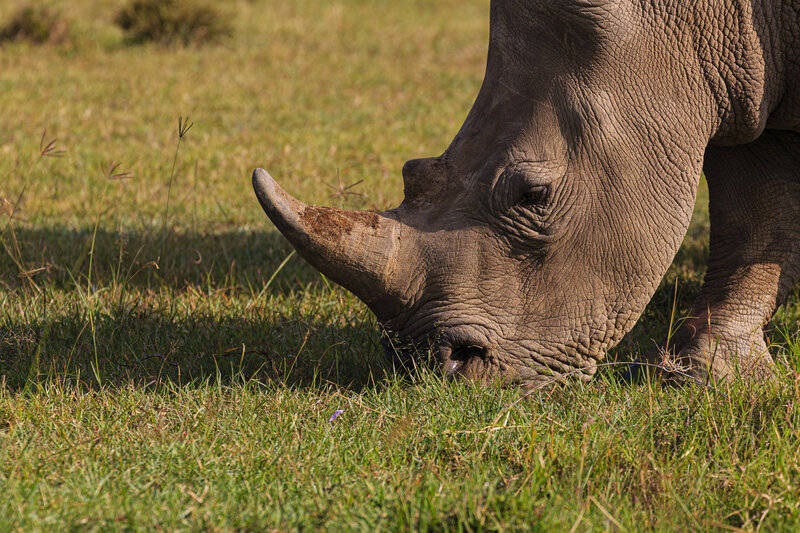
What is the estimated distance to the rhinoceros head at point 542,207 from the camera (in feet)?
11.6

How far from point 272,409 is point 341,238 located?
77cm

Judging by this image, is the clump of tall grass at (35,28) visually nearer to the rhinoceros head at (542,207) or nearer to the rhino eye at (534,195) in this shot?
the rhinoceros head at (542,207)

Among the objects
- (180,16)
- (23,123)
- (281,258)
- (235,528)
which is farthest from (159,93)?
(235,528)

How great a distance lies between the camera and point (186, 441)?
3.32 metres

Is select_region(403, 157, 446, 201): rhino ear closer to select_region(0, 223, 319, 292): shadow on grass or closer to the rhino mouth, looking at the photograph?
the rhino mouth

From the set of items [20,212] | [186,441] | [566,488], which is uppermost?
[566,488]

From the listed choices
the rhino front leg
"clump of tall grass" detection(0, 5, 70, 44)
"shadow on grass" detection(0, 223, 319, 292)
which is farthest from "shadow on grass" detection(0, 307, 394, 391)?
"clump of tall grass" detection(0, 5, 70, 44)

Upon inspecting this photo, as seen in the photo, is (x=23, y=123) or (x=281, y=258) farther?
(x=23, y=123)

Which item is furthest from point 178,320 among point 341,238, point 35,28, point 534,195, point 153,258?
point 35,28

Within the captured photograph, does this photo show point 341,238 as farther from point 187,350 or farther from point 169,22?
point 169,22

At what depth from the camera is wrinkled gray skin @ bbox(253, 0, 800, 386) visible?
354cm

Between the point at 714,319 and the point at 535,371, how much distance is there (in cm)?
118

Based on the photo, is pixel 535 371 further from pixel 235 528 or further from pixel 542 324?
pixel 235 528

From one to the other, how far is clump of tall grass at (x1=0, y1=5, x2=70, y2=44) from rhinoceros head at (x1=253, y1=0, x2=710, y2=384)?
11.9 meters
